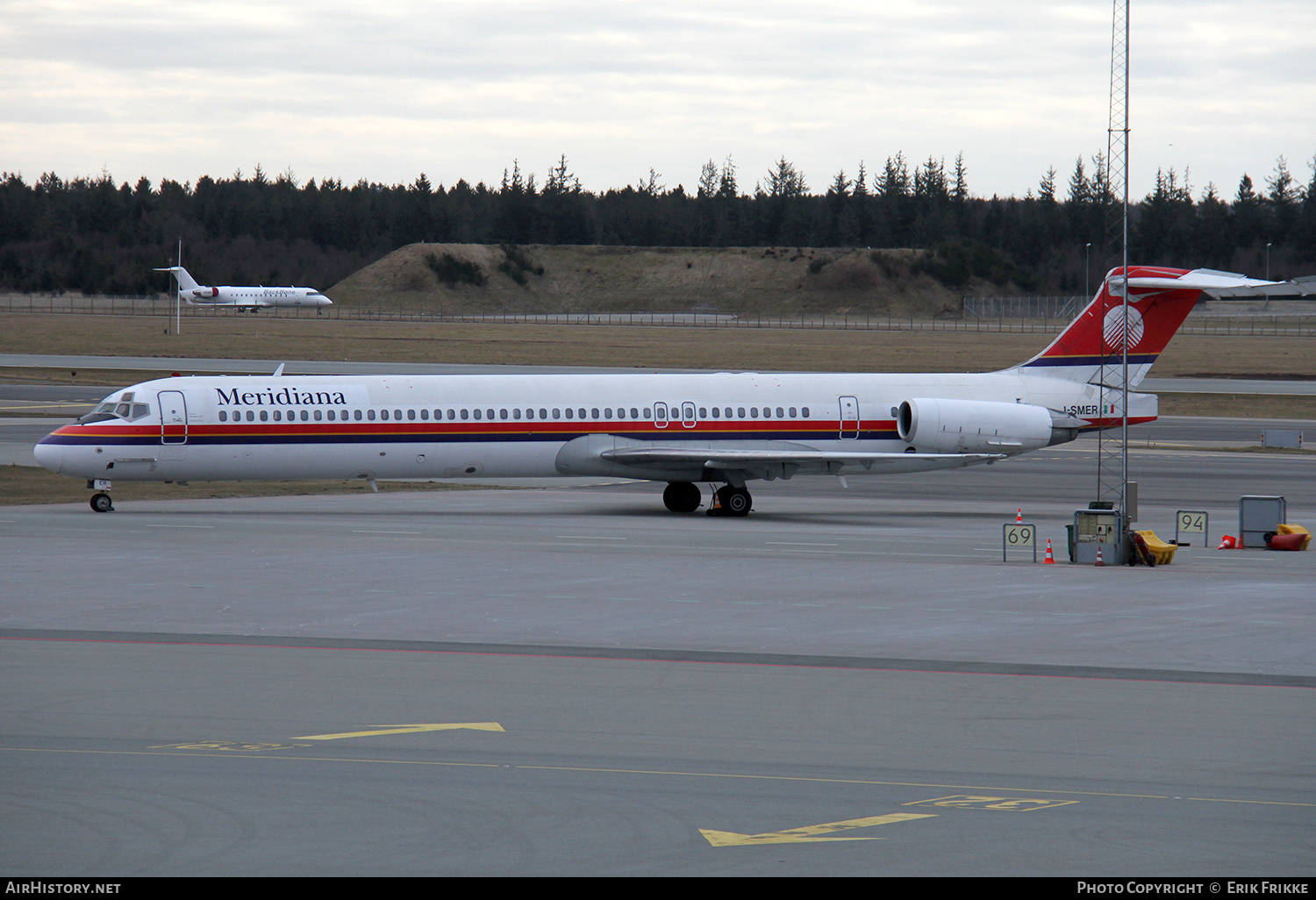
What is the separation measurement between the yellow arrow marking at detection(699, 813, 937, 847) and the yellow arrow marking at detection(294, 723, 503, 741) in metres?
3.56

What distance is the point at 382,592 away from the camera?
2039 centimetres

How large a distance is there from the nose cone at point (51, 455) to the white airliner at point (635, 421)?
3 centimetres

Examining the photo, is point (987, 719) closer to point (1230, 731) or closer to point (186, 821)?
point (1230, 731)

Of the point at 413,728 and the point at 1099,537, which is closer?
the point at 413,728

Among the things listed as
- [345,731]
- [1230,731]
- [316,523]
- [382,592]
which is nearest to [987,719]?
[1230,731]

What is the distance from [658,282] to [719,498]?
161561mm

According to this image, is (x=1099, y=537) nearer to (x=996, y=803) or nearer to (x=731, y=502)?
(x=731, y=502)

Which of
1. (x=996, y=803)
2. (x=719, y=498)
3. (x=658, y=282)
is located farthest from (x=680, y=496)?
(x=658, y=282)

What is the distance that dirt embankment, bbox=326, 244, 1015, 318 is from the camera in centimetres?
18038

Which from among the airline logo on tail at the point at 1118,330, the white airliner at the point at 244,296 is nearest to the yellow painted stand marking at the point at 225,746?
the airline logo on tail at the point at 1118,330

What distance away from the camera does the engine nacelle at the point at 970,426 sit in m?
33.4

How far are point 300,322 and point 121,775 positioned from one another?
125 metres

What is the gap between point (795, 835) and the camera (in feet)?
30.3

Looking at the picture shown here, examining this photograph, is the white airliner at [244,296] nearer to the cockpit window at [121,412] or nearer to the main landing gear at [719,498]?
the cockpit window at [121,412]
